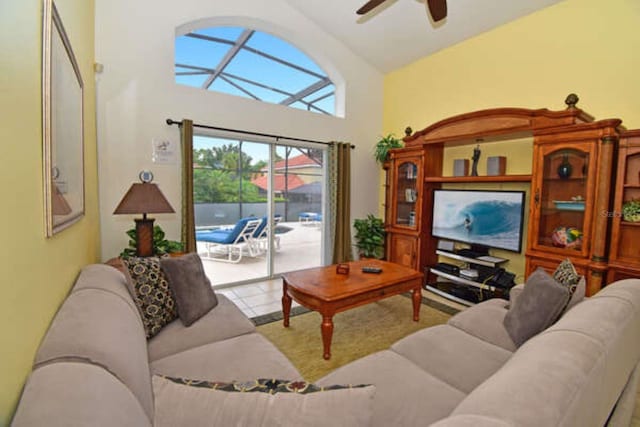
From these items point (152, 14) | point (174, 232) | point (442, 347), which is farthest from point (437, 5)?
point (174, 232)

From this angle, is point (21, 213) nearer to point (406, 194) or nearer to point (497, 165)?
point (497, 165)

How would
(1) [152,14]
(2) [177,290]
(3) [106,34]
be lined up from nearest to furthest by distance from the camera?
(2) [177,290] < (3) [106,34] < (1) [152,14]

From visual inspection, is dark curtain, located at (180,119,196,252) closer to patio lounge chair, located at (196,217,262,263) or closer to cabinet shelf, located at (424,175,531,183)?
patio lounge chair, located at (196,217,262,263)

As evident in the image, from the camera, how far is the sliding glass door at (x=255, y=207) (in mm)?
3932

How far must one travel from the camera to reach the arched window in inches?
155

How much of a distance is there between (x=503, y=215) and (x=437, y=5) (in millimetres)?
2148

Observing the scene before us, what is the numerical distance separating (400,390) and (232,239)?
11.6ft

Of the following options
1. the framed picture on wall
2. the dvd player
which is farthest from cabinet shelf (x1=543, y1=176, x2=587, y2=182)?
the framed picture on wall

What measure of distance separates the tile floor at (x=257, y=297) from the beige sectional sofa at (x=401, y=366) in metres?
1.30

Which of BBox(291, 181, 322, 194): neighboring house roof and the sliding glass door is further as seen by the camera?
BBox(291, 181, 322, 194): neighboring house roof

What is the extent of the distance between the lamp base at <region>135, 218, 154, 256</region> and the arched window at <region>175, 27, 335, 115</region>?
1969 millimetres

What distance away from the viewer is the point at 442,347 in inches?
65.0

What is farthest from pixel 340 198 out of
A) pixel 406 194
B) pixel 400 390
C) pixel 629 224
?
pixel 400 390

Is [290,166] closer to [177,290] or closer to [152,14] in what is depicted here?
[152,14]
